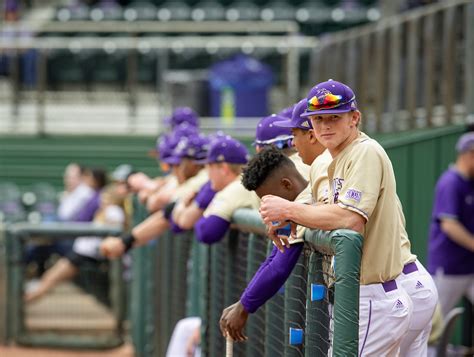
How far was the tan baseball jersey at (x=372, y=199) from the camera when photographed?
149 inches

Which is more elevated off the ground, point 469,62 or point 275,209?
point 469,62

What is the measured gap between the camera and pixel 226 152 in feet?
19.6

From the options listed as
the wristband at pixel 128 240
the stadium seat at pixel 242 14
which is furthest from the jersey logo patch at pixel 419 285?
the stadium seat at pixel 242 14

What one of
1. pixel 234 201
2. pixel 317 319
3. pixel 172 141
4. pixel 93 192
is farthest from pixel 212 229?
pixel 93 192

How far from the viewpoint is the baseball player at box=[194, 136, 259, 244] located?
5637 mm

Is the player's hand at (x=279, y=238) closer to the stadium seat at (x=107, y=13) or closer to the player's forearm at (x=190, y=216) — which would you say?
the player's forearm at (x=190, y=216)

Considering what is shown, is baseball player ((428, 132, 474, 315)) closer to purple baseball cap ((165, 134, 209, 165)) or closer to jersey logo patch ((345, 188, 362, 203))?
purple baseball cap ((165, 134, 209, 165))

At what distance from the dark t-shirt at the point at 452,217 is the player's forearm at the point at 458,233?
0.12 ft

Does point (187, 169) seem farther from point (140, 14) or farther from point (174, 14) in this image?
point (174, 14)

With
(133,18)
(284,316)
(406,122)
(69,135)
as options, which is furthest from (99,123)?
(284,316)

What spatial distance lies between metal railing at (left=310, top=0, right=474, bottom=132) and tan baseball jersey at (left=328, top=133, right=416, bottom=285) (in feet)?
16.2

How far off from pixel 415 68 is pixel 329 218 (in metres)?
6.96

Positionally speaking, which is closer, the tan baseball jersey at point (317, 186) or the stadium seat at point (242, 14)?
the tan baseball jersey at point (317, 186)

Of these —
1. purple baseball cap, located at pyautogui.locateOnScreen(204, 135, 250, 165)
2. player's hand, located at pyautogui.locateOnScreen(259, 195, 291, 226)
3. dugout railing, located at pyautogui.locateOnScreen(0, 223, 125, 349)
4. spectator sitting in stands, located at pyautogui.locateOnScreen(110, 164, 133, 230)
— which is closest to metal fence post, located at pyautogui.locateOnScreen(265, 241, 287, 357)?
player's hand, located at pyautogui.locateOnScreen(259, 195, 291, 226)
